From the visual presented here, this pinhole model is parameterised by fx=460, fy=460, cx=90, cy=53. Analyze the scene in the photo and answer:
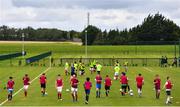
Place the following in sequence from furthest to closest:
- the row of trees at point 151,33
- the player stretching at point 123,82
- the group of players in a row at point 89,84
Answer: the row of trees at point 151,33
the player stretching at point 123,82
the group of players in a row at point 89,84

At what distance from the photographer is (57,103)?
3141cm

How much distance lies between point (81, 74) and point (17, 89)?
1602 cm

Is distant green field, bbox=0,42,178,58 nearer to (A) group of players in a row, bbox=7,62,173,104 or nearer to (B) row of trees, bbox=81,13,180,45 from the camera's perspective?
(B) row of trees, bbox=81,13,180,45

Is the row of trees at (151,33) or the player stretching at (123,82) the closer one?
A: the player stretching at (123,82)

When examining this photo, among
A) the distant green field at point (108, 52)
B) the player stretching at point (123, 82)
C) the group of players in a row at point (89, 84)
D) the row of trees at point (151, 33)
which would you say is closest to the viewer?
the group of players in a row at point (89, 84)

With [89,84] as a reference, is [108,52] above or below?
below

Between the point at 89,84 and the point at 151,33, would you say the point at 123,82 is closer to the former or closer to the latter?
the point at 89,84

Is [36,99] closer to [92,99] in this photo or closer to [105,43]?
[92,99]

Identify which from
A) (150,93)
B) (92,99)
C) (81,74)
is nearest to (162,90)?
(150,93)

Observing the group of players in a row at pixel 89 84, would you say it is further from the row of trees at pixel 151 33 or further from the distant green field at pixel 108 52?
the row of trees at pixel 151 33

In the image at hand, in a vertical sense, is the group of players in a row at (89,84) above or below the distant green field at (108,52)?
above

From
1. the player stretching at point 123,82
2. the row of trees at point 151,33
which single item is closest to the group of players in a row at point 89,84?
the player stretching at point 123,82

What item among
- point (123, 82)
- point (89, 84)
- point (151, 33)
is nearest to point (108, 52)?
point (151, 33)

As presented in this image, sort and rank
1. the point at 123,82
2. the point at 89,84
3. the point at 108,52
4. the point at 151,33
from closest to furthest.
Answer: the point at 89,84 < the point at 123,82 < the point at 108,52 < the point at 151,33
